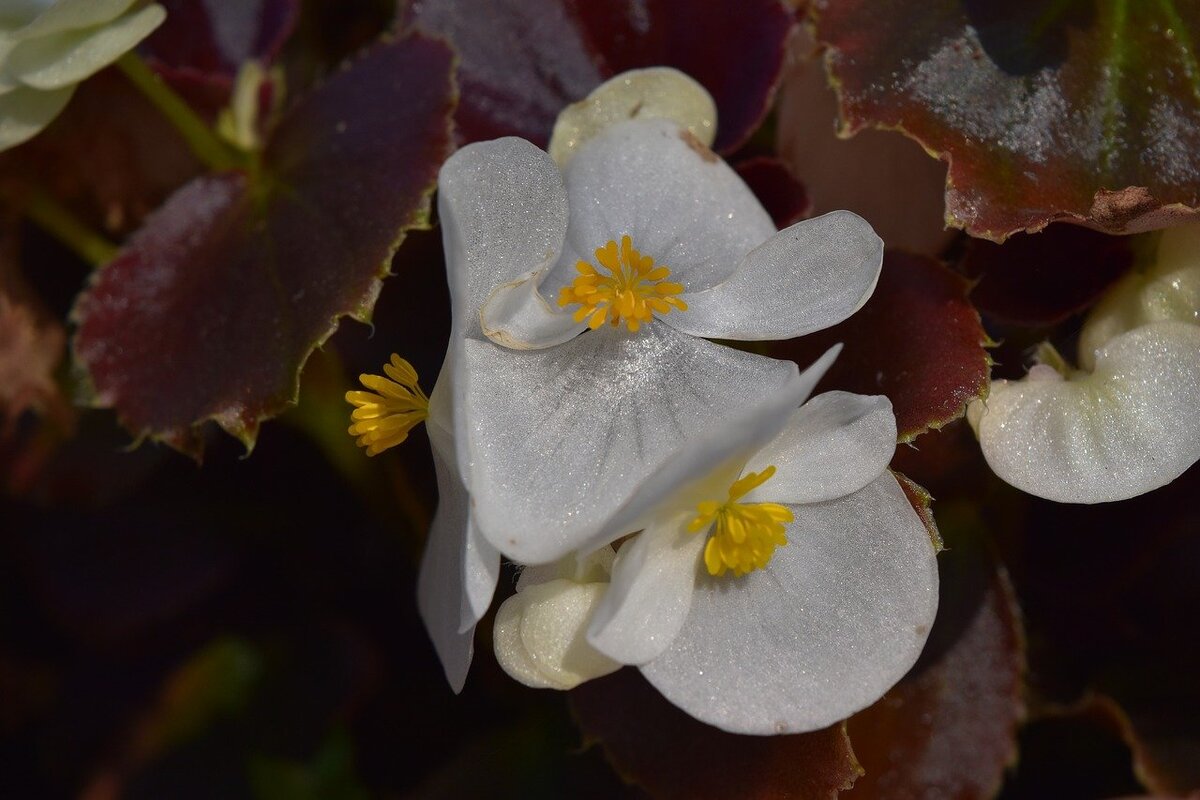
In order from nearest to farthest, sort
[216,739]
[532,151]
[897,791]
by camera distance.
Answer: [532,151] < [897,791] < [216,739]

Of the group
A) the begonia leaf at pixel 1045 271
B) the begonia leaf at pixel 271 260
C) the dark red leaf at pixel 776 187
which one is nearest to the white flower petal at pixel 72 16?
the begonia leaf at pixel 271 260

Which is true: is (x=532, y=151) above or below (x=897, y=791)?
above

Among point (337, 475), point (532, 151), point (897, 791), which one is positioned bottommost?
point (897, 791)

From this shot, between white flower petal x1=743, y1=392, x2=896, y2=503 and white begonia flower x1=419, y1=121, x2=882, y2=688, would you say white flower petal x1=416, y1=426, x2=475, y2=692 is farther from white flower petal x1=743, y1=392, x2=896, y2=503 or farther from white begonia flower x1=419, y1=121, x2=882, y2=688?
white flower petal x1=743, y1=392, x2=896, y2=503

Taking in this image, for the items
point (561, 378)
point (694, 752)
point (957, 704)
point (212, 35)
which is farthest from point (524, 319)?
point (212, 35)

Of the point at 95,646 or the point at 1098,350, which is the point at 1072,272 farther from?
the point at 95,646

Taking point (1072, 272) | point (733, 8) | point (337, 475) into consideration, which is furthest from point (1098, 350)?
point (337, 475)

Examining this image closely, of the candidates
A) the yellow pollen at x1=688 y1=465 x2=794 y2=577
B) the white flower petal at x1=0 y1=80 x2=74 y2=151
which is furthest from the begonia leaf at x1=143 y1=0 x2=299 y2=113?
the yellow pollen at x1=688 y1=465 x2=794 y2=577
